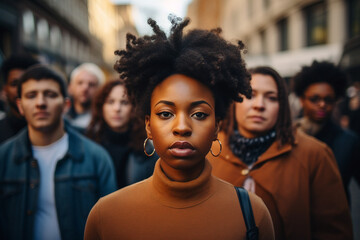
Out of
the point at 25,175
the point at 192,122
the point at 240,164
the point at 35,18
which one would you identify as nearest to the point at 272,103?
the point at 240,164

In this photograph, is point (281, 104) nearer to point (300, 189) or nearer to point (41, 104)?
point (300, 189)

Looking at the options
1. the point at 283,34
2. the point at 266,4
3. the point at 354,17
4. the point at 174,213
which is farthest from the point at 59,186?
the point at 266,4

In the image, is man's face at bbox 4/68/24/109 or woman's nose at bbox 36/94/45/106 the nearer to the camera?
woman's nose at bbox 36/94/45/106

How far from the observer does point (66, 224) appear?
2541mm

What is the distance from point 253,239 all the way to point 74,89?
178 inches

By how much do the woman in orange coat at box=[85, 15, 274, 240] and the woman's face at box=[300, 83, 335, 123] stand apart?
2137mm

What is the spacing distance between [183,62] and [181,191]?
0.72 m

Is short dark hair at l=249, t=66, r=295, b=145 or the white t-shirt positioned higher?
short dark hair at l=249, t=66, r=295, b=145

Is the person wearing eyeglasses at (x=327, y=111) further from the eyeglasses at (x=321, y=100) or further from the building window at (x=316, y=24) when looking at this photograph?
the building window at (x=316, y=24)

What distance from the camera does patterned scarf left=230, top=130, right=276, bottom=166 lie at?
2.44m

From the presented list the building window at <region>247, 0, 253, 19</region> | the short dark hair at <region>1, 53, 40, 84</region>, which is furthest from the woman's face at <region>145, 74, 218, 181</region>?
the building window at <region>247, 0, 253, 19</region>

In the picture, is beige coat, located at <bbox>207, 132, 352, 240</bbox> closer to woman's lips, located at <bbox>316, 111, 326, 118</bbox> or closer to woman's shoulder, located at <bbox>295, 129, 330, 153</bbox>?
woman's shoulder, located at <bbox>295, 129, 330, 153</bbox>

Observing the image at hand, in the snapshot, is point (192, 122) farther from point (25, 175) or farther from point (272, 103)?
point (25, 175)

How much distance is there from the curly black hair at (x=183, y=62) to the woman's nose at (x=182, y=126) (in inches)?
9.8
